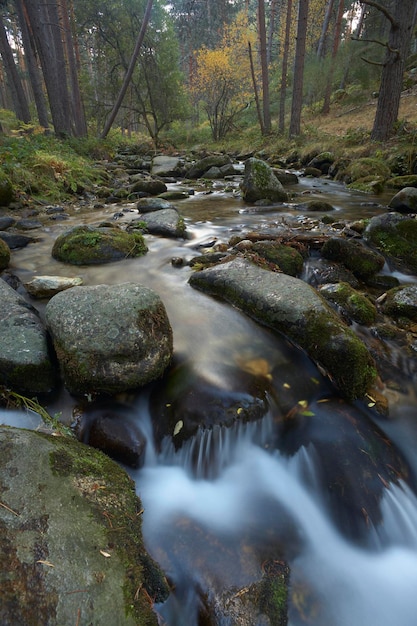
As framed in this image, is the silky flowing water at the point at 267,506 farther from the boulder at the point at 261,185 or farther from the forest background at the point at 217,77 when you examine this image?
the forest background at the point at 217,77

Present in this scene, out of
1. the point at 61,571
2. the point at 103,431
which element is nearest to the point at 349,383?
the point at 103,431

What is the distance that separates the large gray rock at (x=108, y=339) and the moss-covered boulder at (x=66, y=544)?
763mm


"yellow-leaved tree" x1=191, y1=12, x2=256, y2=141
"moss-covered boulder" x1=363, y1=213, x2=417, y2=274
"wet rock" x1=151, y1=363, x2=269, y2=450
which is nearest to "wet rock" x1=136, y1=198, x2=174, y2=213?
"moss-covered boulder" x1=363, y1=213, x2=417, y2=274

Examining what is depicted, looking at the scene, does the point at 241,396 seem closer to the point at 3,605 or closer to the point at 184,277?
the point at 3,605

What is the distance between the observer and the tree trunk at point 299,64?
14.5 meters

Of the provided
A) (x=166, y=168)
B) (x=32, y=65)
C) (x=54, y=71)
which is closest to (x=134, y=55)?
(x=54, y=71)

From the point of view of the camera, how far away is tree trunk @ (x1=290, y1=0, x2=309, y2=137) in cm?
1450

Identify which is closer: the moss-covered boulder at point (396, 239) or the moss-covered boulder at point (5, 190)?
the moss-covered boulder at point (396, 239)

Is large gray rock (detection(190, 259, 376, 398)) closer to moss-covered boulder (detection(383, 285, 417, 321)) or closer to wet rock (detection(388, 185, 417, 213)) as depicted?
moss-covered boulder (detection(383, 285, 417, 321))

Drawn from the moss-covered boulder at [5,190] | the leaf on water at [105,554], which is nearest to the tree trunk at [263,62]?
the moss-covered boulder at [5,190]

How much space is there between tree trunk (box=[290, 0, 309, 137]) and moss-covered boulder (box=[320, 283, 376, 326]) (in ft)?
52.1

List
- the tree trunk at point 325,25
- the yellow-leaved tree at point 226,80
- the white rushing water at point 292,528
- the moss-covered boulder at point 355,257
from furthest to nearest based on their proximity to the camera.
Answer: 1. the yellow-leaved tree at point 226,80
2. the tree trunk at point 325,25
3. the moss-covered boulder at point 355,257
4. the white rushing water at point 292,528

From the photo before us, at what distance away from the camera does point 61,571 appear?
4.51 ft

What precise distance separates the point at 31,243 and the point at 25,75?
42.6 meters
